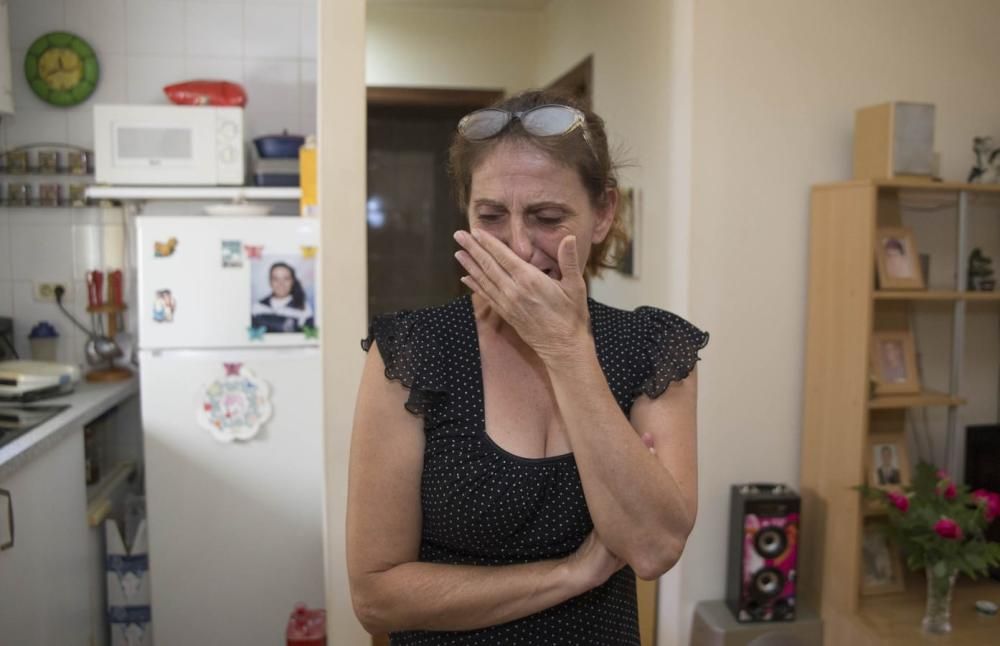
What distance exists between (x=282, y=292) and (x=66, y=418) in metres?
0.74

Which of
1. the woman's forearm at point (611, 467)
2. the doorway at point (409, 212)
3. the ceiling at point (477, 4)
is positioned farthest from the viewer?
the doorway at point (409, 212)

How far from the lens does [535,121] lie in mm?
1026

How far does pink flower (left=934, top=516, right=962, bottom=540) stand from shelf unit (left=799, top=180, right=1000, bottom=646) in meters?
0.20

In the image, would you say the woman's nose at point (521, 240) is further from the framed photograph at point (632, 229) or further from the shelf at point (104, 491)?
the shelf at point (104, 491)

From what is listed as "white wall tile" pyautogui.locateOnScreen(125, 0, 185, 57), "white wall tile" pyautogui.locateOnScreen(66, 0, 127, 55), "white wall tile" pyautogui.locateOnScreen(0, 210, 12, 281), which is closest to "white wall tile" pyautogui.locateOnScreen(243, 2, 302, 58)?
"white wall tile" pyautogui.locateOnScreen(125, 0, 185, 57)

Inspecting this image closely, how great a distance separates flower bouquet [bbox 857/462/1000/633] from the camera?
2.30 m

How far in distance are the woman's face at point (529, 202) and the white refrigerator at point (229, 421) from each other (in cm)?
186

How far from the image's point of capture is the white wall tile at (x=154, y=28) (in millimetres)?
3438

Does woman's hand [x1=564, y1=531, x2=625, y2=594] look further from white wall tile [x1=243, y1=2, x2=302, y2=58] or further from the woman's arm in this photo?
white wall tile [x1=243, y1=2, x2=302, y2=58]

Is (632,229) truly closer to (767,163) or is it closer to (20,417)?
(767,163)

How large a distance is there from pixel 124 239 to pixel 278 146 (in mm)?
753

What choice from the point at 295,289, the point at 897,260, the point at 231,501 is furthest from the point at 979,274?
the point at 231,501

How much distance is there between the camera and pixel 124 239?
3445mm

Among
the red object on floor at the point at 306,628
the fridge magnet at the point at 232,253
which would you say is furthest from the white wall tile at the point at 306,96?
the red object on floor at the point at 306,628
